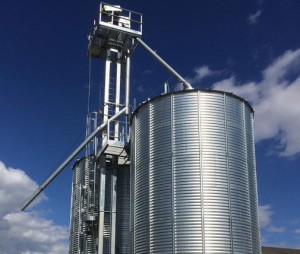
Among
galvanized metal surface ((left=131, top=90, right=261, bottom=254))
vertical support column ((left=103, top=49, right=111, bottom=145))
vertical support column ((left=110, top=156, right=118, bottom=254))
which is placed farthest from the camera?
vertical support column ((left=103, top=49, right=111, bottom=145))

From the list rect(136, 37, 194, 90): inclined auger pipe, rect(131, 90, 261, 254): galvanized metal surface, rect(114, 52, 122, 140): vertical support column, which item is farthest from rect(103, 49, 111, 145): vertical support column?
rect(131, 90, 261, 254): galvanized metal surface

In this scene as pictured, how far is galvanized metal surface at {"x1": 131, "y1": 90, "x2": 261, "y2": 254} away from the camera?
22.1 m

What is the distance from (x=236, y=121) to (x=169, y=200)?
568 cm

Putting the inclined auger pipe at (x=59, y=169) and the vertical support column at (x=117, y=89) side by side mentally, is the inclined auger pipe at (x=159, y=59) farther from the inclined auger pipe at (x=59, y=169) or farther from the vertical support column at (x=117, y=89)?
the inclined auger pipe at (x=59, y=169)

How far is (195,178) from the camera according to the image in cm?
2284

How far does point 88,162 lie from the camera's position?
32.3 meters

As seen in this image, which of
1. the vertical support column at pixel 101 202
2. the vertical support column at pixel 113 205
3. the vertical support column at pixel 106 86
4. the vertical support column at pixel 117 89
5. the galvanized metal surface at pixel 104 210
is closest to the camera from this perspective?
the vertical support column at pixel 101 202

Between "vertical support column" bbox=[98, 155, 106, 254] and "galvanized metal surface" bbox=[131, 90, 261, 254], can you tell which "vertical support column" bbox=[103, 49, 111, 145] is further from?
"galvanized metal surface" bbox=[131, 90, 261, 254]

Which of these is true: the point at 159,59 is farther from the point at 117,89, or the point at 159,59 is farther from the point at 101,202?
the point at 101,202

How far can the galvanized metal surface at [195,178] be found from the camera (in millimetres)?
22125

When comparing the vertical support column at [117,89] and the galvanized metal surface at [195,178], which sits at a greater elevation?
the vertical support column at [117,89]

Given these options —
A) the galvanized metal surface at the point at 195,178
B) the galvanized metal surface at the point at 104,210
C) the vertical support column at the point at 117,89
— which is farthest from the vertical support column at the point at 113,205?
the galvanized metal surface at the point at 195,178

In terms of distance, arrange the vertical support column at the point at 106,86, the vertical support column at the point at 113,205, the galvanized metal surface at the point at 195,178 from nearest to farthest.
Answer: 1. the galvanized metal surface at the point at 195,178
2. the vertical support column at the point at 113,205
3. the vertical support column at the point at 106,86

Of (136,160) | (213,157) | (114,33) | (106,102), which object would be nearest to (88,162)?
(106,102)
